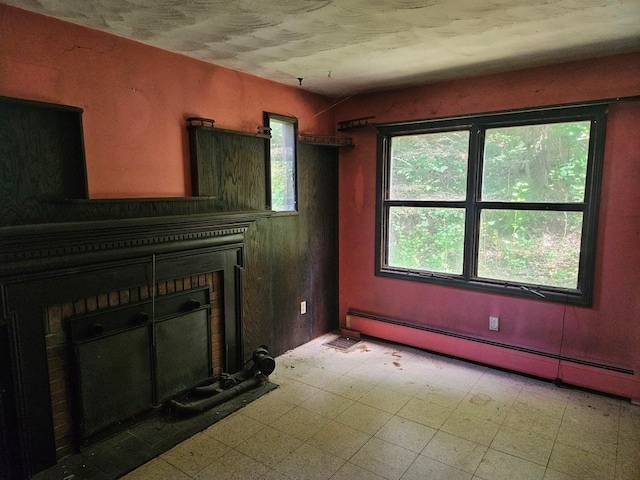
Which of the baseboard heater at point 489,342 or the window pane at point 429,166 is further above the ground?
the window pane at point 429,166

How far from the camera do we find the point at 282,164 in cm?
342

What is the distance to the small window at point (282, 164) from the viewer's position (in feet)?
10.7

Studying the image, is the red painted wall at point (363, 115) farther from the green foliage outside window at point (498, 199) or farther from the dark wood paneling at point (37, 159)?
the green foliage outside window at point (498, 199)

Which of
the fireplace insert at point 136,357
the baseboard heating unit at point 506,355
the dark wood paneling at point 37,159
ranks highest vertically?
the dark wood paneling at point 37,159

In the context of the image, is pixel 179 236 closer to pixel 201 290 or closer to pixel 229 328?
pixel 201 290

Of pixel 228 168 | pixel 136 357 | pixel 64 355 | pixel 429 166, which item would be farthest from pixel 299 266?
pixel 64 355

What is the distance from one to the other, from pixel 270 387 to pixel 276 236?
4.00 ft

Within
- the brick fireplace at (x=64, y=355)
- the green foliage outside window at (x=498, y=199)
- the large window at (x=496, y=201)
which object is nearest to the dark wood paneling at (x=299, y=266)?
the large window at (x=496, y=201)

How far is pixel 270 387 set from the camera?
2.95m

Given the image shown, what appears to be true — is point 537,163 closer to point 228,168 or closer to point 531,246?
point 531,246

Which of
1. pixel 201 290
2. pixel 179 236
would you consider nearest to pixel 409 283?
pixel 201 290

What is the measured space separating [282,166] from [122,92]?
4.66ft

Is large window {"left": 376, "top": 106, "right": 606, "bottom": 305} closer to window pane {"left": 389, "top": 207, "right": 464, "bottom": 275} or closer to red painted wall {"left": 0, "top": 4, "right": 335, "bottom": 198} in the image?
window pane {"left": 389, "top": 207, "right": 464, "bottom": 275}

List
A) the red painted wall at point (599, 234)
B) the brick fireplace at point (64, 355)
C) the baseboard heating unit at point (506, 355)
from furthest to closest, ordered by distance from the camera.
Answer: the baseboard heating unit at point (506, 355) < the red painted wall at point (599, 234) < the brick fireplace at point (64, 355)
